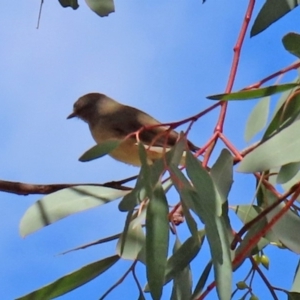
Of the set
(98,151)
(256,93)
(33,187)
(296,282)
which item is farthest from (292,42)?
(33,187)

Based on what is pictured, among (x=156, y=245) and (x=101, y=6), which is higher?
(x=101, y=6)

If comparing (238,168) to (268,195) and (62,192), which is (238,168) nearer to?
(268,195)

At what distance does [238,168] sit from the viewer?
0.96 meters

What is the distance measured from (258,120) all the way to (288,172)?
394 millimetres

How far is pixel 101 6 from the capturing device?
1.38 meters

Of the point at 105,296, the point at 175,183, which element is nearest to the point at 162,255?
the point at 175,183

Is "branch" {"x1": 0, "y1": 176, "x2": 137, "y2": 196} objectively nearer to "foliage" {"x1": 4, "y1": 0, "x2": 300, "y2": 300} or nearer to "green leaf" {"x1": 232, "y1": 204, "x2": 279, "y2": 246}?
"foliage" {"x1": 4, "y1": 0, "x2": 300, "y2": 300}

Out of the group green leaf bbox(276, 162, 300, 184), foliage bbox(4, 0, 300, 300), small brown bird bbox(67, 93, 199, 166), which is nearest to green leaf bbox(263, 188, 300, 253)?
foliage bbox(4, 0, 300, 300)

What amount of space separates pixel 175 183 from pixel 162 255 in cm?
12

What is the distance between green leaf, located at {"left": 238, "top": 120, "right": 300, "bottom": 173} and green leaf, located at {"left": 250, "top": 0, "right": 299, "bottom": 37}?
0.19 m

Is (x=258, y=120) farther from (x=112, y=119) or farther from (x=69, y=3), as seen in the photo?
(x=112, y=119)

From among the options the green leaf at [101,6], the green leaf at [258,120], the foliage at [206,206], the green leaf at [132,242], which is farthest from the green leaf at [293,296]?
the green leaf at [101,6]

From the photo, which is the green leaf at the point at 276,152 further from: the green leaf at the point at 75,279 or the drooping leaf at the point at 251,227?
the green leaf at the point at 75,279

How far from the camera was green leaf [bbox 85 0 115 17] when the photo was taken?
53.9 inches
